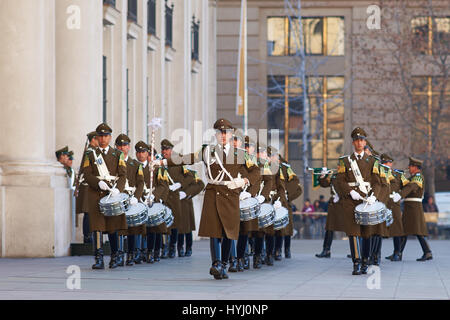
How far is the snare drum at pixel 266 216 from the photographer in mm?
17406

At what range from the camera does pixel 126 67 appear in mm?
27312

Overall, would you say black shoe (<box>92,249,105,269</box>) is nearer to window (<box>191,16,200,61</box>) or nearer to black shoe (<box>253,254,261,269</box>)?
black shoe (<box>253,254,261,269</box>)

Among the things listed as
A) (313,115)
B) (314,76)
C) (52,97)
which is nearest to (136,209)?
(52,97)

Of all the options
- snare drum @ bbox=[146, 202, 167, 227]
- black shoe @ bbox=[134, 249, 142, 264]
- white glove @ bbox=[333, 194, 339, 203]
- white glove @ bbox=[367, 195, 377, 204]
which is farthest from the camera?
white glove @ bbox=[333, 194, 339, 203]

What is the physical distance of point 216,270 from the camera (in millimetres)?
15070

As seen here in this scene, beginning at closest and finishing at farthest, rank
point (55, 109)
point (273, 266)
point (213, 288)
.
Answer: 1. point (213, 288)
2. point (273, 266)
3. point (55, 109)

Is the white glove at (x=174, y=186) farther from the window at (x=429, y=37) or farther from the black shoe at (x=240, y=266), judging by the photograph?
the window at (x=429, y=37)

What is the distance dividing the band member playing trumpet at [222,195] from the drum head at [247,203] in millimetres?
556

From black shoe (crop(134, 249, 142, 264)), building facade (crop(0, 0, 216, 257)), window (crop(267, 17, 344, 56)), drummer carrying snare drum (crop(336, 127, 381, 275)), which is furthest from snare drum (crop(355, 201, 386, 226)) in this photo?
window (crop(267, 17, 344, 56))

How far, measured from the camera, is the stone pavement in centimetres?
1272

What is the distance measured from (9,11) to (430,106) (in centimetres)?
2517

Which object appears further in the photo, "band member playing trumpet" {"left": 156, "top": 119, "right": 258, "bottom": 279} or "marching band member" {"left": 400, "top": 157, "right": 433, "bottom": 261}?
"marching band member" {"left": 400, "top": 157, "right": 433, "bottom": 261}

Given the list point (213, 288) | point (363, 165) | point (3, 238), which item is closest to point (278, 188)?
point (363, 165)
